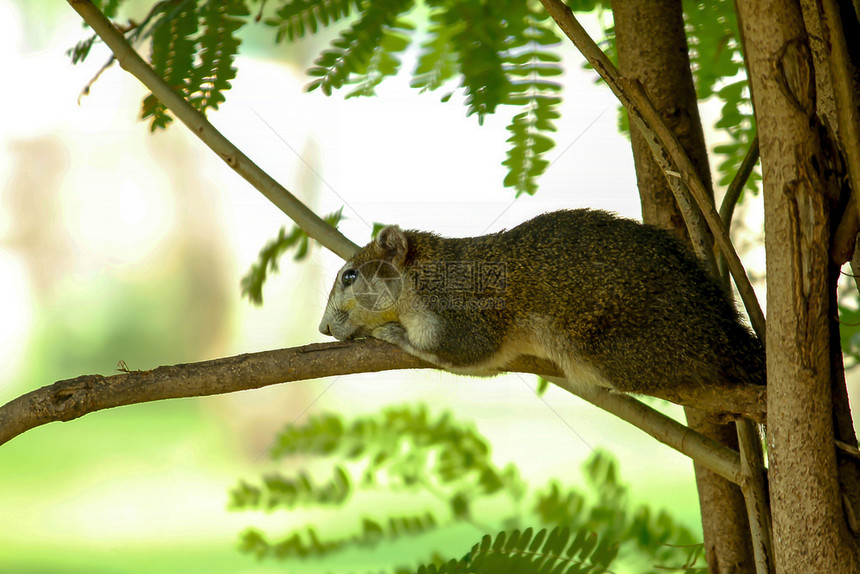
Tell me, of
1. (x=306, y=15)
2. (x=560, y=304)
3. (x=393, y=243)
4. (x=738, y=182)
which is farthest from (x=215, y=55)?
(x=738, y=182)

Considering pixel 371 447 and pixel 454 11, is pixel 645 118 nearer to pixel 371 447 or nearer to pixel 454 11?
pixel 454 11

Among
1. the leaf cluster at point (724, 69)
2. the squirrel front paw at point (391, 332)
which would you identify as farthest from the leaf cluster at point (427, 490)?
the leaf cluster at point (724, 69)

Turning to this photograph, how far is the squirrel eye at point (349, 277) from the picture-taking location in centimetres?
246

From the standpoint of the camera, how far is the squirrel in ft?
5.91

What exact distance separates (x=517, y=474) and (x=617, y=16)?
128cm

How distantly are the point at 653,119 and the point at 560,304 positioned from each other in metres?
0.68

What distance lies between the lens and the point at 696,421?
6.02 feet

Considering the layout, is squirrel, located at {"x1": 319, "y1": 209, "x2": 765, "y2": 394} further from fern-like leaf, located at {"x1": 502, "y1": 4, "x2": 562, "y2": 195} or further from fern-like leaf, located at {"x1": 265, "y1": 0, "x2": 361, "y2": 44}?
fern-like leaf, located at {"x1": 265, "y1": 0, "x2": 361, "y2": 44}

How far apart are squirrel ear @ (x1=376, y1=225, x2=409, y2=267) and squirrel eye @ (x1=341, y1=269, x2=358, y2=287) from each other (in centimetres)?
11

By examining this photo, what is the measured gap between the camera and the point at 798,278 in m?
1.14

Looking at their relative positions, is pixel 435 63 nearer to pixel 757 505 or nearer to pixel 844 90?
pixel 844 90

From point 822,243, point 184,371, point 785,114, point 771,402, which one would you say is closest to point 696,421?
point 771,402

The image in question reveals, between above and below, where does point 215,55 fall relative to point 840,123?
above

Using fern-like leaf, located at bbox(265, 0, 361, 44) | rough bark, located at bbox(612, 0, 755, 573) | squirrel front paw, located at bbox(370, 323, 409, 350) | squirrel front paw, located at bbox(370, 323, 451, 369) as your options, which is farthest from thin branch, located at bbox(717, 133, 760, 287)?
fern-like leaf, located at bbox(265, 0, 361, 44)
